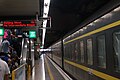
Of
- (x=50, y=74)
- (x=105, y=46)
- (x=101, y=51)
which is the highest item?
(x=105, y=46)

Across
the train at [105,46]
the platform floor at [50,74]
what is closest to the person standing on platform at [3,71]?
the train at [105,46]

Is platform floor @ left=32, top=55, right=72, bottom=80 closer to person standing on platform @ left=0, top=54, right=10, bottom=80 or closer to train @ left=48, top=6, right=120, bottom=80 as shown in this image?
train @ left=48, top=6, right=120, bottom=80

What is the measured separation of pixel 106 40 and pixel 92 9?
9.02m

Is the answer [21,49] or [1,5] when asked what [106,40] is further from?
[1,5]

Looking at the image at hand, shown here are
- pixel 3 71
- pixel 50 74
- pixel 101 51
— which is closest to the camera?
pixel 3 71

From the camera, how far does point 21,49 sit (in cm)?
919

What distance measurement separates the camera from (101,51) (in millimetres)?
5820

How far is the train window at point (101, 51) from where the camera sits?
554 cm

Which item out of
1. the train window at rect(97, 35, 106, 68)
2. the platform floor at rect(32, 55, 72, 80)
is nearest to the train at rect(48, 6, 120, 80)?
the train window at rect(97, 35, 106, 68)

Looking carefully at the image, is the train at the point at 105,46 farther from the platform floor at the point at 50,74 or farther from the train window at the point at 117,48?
the platform floor at the point at 50,74

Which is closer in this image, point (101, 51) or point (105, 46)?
point (105, 46)

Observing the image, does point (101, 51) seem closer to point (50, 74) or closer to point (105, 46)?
point (105, 46)

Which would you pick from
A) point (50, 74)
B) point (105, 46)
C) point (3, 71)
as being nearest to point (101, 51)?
point (105, 46)

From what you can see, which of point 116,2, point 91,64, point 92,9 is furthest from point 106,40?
Answer: point 92,9
